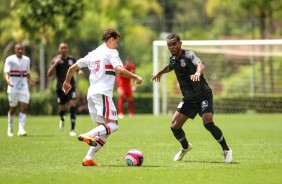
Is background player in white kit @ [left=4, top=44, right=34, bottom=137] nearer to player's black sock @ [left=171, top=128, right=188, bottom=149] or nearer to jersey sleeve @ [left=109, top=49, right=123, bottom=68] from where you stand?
player's black sock @ [left=171, top=128, right=188, bottom=149]

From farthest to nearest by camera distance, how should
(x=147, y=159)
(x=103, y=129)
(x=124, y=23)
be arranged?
1. (x=124, y=23)
2. (x=147, y=159)
3. (x=103, y=129)

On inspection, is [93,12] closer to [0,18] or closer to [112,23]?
[112,23]

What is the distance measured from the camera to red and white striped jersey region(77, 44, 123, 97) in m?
13.1

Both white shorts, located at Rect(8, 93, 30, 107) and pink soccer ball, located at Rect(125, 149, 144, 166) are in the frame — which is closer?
pink soccer ball, located at Rect(125, 149, 144, 166)

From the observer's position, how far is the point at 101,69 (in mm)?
13164

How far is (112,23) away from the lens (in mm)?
59469

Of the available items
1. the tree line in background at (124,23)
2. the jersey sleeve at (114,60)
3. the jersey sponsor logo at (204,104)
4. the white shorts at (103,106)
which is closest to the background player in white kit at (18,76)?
the white shorts at (103,106)

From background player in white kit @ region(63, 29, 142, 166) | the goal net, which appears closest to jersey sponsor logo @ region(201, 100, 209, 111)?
background player in white kit @ region(63, 29, 142, 166)

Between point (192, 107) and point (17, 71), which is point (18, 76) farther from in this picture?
point (192, 107)

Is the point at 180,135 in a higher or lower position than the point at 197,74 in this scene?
Answer: lower

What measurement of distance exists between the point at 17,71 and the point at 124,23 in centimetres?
3724

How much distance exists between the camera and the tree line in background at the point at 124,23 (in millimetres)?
36594

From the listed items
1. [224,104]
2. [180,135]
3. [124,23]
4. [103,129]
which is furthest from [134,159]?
[124,23]

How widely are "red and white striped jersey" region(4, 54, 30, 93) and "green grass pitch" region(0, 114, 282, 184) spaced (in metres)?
1.39
